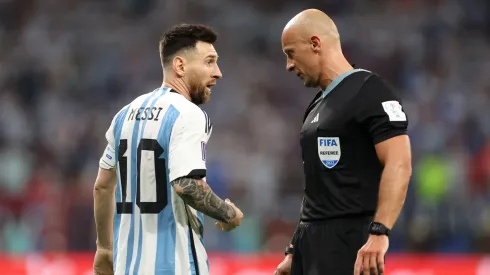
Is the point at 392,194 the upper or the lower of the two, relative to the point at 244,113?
lower

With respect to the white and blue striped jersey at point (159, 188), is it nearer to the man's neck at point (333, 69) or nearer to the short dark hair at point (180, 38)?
the short dark hair at point (180, 38)

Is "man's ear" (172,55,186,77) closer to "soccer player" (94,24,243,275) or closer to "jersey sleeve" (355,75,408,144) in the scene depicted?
"soccer player" (94,24,243,275)

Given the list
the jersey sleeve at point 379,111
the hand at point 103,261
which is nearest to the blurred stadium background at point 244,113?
the hand at point 103,261

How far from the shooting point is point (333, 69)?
465cm

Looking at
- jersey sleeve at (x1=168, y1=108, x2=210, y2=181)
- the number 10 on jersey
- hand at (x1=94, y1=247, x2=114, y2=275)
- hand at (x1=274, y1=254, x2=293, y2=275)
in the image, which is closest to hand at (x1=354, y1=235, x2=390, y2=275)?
hand at (x1=274, y1=254, x2=293, y2=275)

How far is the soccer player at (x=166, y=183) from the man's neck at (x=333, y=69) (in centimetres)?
65

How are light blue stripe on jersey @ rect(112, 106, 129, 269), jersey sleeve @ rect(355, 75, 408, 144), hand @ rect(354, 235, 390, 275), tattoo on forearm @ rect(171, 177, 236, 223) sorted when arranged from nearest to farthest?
hand @ rect(354, 235, 390, 275) < jersey sleeve @ rect(355, 75, 408, 144) < tattoo on forearm @ rect(171, 177, 236, 223) < light blue stripe on jersey @ rect(112, 106, 129, 269)

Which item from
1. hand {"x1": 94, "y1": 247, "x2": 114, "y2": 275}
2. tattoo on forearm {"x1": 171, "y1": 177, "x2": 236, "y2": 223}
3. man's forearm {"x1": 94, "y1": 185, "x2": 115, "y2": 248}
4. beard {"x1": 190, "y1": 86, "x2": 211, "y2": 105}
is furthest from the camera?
hand {"x1": 94, "y1": 247, "x2": 114, "y2": 275}

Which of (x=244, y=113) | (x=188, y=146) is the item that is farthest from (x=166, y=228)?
(x=244, y=113)

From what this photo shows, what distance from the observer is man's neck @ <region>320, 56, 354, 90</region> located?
15.2 ft

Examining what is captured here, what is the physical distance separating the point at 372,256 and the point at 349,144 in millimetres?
592

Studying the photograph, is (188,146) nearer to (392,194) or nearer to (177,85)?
(177,85)

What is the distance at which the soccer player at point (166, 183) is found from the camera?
14.8 feet

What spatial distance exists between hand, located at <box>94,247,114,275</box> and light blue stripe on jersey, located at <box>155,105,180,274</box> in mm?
671
